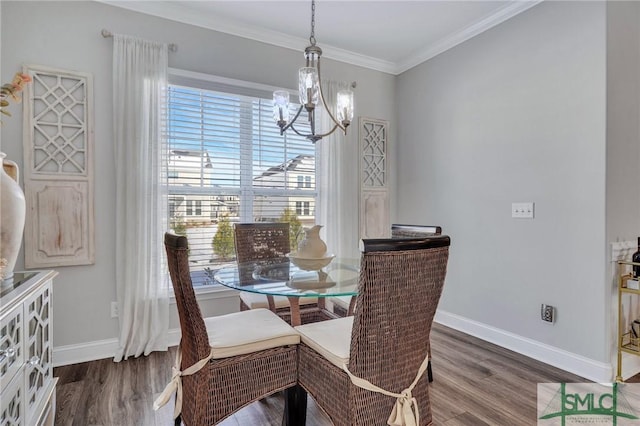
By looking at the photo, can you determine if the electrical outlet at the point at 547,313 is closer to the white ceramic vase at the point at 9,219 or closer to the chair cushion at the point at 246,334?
the chair cushion at the point at 246,334

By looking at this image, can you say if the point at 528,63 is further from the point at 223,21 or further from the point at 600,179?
the point at 223,21

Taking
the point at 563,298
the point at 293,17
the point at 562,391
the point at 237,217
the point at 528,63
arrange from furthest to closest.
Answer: the point at 237,217 < the point at 293,17 < the point at 528,63 < the point at 563,298 < the point at 562,391

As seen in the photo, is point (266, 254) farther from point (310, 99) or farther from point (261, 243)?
point (310, 99)

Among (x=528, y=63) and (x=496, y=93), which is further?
(x=496, y=93)

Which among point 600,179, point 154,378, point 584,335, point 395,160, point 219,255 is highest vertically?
point 395,160

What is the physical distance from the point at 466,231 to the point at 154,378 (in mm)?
2785

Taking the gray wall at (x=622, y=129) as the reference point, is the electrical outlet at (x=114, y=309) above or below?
below

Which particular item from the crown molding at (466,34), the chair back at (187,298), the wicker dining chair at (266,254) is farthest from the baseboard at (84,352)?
the crown molding at (466,34)

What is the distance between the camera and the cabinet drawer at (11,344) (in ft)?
3.84

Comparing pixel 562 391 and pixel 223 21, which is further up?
pixel 223 21

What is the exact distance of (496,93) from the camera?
115 inches

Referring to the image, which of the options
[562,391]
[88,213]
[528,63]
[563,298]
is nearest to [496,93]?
[528,63]

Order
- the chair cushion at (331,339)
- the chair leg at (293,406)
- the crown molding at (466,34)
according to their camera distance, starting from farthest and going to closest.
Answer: the crown molding at (466,34), the chair leg at (293,406), the chair cushion at (331,339)

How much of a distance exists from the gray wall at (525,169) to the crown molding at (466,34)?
0.05 meters
